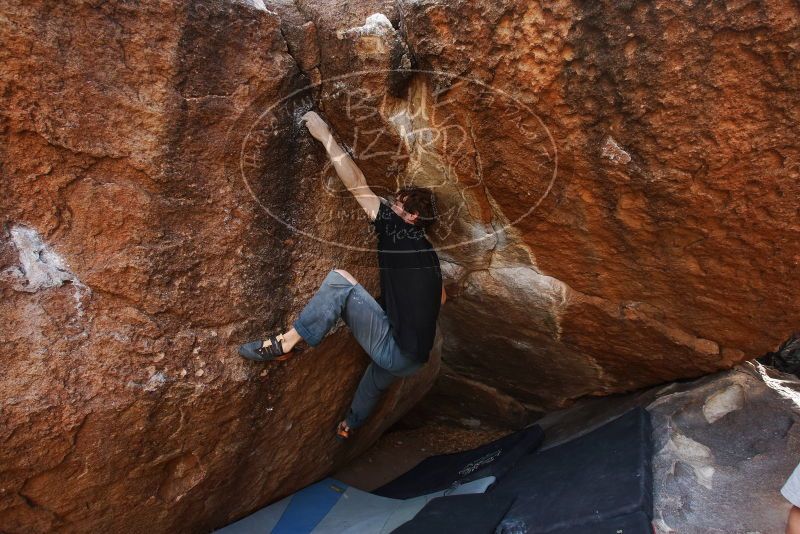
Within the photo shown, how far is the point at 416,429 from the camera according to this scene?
3693mm

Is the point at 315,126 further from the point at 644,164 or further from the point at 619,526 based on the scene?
the point at 619,526

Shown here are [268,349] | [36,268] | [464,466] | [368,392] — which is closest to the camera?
[36,268]

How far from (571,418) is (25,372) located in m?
2.44

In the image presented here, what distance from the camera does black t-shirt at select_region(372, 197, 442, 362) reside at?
219 centimetres

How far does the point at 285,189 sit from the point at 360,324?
23.0 inches

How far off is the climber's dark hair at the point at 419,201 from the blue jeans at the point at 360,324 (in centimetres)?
35

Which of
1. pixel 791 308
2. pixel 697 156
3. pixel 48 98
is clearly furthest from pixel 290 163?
pixel 791 308

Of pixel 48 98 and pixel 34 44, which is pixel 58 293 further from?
pixel 34 44

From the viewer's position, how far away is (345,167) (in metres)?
2.12

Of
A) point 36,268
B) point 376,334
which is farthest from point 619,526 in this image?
point 36,268

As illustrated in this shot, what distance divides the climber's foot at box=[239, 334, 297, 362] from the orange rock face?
5cm

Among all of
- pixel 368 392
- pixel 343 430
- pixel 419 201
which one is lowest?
pixel 343 430

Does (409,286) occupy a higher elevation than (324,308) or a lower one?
lower

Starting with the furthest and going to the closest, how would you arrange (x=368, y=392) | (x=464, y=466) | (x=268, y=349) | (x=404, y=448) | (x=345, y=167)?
(x=404, y=448) → (x=464, y=466) → (x=368, y=392) → (x=345, y=167) → (x=268, y=349)
